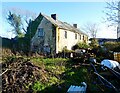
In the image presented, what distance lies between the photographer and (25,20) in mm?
51094

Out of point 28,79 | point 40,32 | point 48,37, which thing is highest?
point 40,32

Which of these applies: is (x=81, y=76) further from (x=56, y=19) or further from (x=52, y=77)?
(x=56, y=19)

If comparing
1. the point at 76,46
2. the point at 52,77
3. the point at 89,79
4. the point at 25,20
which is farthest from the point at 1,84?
the point at 25,20

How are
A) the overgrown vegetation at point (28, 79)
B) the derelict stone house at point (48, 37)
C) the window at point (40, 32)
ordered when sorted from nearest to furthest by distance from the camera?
1. the overgrown vegetation at point (28, 79)
2. the derelict stone house at point (48, 37)
3. the window at point (40, 32)

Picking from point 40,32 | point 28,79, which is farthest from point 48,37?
point 28,79

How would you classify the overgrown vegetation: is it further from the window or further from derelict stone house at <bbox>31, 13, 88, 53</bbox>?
the window

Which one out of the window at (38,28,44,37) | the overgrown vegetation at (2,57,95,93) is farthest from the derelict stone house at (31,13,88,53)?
the overgrown vegetation at (2,57,95,93)

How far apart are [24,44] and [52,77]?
2452cm

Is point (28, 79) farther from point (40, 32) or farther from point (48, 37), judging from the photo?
point (40, 32)

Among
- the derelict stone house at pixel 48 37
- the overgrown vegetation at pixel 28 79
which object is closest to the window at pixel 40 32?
the derelict stone house at pixel 48 37

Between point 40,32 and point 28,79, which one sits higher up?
point 40,32

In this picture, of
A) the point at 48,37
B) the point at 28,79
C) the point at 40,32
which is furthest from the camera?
the point at 40,32

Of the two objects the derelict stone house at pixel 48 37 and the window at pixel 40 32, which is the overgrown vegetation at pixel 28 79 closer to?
the derelict stone house at pixel 48 37

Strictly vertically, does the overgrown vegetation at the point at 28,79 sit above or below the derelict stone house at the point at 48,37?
below
